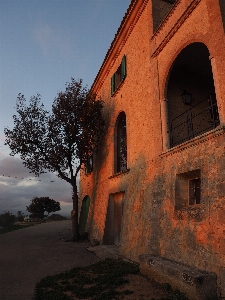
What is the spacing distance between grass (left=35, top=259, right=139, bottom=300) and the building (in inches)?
38.8

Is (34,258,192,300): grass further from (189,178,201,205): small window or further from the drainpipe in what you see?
the drainpipe

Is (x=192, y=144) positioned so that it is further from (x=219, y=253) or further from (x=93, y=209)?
(x=93, y=209)

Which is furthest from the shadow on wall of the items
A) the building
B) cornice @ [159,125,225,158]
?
cornice @ [159,125,225,158]

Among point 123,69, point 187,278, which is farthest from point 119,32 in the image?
point 187,278

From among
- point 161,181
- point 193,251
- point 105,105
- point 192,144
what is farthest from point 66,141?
point 193,251

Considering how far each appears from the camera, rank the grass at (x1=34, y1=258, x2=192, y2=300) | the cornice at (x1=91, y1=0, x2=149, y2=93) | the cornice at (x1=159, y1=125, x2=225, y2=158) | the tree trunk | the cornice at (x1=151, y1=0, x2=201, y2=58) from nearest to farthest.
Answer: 1. the grass at (x1=34, y1=258, x2=192, y2=300)
2. the cornice at (x1=159, y1=125, x2=225, y2=158)
3. the cornice at (x1=151, y1=0, x2=201, y2=58)
4. the cornice at (x1=91, y1=0, x2=149, y2=93)
5. the tree trunk

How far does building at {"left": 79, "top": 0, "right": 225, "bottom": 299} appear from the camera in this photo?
5.10 meters

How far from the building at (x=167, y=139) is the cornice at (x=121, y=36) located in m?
0.04

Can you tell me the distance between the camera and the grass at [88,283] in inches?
188

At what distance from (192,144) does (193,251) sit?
2.54 meters

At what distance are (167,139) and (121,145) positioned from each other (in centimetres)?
474

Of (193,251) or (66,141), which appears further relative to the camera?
(66,141)

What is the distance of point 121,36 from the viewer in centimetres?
1168

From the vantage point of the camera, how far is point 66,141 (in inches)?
505
